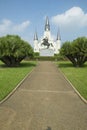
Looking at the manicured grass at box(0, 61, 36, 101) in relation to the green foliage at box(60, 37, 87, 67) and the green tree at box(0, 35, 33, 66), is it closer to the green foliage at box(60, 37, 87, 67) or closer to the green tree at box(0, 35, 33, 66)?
the green tree at box(0, 35, 33, 66)

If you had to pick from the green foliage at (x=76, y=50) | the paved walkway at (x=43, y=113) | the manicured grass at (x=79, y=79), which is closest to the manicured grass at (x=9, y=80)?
the paved walkway at (x=43, y=113)

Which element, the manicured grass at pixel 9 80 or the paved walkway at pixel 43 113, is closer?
the paved walkway at pixel 43 113

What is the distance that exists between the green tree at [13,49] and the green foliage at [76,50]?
6807mm

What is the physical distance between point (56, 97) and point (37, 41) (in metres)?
115

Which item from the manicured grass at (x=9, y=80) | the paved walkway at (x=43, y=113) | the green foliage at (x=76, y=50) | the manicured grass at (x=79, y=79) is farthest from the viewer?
the green foliage at (x=76, y=50)

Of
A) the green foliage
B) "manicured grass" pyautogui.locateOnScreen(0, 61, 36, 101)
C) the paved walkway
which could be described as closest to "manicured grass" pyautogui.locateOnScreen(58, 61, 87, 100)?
the paved walkway

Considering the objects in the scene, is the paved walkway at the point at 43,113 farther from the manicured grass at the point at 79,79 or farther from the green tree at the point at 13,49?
the green tree at the point at 13,49

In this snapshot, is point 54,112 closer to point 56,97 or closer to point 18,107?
point 18,107

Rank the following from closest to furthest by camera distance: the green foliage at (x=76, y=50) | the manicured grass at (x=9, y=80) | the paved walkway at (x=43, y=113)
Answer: the paved walkway at (x=43, y=113) → the manicured grass at (x=9, y=80) → the green foliage at (x=76, y=50)

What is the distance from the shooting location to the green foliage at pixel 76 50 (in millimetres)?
39312

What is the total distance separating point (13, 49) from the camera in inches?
1572

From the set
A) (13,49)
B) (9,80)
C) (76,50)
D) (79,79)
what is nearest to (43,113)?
(9,80)

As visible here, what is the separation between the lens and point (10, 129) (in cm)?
777

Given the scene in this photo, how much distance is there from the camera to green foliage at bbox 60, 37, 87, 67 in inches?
1548
